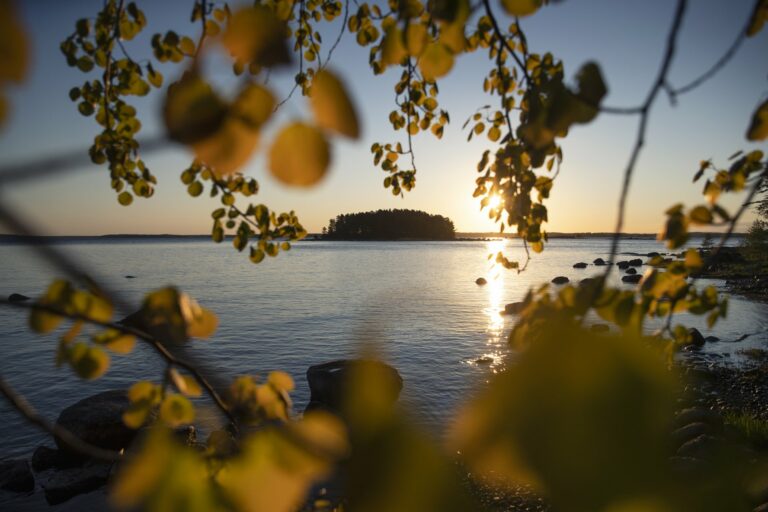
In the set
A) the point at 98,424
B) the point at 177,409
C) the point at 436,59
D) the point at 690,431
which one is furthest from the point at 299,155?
the point at 98,424

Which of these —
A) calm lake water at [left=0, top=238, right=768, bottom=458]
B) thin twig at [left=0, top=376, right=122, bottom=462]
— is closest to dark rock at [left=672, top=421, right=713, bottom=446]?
calm lake water at [left=0, top=238, right=768, bottom=458]

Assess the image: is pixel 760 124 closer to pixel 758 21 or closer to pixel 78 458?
pixel 758 21

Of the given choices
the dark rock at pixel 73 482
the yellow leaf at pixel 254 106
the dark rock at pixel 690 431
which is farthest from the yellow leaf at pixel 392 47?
the dark rock at pixel 73 482

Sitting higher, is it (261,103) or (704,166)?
(704,166)

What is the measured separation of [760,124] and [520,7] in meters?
1.07

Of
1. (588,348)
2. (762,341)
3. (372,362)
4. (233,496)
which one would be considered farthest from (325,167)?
(762,341)

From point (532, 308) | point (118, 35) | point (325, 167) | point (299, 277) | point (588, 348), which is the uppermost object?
point (118, 35)

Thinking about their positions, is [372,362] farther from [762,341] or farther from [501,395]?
[762,341]

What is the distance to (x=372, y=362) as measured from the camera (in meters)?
0.42

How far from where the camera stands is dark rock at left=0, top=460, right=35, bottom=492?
8992mm

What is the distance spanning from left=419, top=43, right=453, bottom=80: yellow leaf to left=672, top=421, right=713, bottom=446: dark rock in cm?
1003

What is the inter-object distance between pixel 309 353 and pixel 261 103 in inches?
742

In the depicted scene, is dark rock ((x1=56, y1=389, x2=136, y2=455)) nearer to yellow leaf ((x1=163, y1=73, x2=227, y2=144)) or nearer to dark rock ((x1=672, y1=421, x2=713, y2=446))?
yellow leaf ((x1=163, y1=73, x2=227, y2=144))

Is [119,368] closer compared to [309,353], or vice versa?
[119,368]
